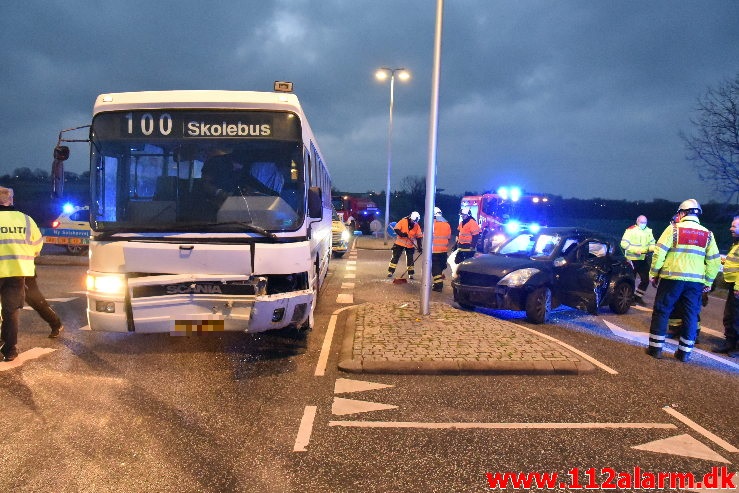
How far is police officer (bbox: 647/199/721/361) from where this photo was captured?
6.55 meters

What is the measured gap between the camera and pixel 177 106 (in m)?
5.79

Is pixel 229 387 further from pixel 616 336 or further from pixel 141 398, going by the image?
pixel 616 336

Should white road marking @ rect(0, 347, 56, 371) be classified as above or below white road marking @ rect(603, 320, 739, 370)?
below

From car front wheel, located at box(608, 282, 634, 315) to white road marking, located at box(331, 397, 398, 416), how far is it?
6.48 meters

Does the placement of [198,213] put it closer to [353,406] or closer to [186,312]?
[186,312]

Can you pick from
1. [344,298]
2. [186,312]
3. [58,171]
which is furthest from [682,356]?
[58,171]

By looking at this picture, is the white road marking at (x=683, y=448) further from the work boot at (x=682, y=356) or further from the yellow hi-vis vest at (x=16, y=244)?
the yellow hi-vis vest at (x=16, y=244)

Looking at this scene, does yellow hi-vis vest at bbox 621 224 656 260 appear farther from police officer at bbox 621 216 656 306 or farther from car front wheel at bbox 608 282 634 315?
car front wheel at bbox 608 282 634 315

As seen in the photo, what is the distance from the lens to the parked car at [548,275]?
8625 mm

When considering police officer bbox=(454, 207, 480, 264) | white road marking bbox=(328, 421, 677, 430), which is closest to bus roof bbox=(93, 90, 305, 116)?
white road marking bbox=(328, 421, 677, 430)

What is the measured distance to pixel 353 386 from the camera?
546cm

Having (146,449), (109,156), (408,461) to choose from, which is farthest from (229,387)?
(109,156)

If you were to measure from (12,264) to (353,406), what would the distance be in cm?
428

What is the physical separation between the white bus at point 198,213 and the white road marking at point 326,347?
64 cm
